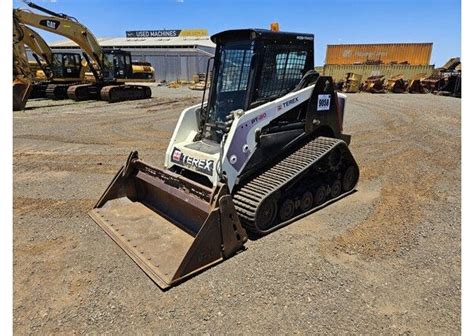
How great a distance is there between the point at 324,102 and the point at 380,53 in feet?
103

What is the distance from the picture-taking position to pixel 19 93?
52.5 ft

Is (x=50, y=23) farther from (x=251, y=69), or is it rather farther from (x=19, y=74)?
(x=251, y=69)

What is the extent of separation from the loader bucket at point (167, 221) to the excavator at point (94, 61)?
1570cm

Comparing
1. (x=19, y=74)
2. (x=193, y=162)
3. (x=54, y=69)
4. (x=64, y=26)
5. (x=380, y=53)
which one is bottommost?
(x=193, y=162)

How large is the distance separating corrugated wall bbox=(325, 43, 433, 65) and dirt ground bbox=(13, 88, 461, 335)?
28.5 m

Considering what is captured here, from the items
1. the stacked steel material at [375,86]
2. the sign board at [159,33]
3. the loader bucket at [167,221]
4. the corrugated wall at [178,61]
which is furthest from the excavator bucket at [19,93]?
the sign board at [159,33]

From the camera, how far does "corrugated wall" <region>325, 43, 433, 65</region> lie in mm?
31094

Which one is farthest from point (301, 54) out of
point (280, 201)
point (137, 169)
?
point (137, 169)

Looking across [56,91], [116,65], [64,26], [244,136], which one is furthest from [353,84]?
[244,136]

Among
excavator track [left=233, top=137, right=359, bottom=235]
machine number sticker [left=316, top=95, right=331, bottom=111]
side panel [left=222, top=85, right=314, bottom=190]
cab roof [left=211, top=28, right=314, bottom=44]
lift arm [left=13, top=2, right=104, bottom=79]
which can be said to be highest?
lift arm [left=13, top=2, right=104, bottom=79]

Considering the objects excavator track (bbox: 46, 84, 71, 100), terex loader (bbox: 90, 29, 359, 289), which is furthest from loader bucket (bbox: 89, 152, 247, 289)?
excavator track (bbox: 46, 84, 71, 100)

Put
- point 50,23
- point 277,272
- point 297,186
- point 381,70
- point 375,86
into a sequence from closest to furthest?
1. point 277,272
2. point 297,186
3. point 50,23
4. point 375,86
5. point 381,70

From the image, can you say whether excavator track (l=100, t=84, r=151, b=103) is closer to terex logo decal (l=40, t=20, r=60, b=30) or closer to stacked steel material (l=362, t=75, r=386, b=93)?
terex logo decal (l=40, t=20, r=60, b=30)

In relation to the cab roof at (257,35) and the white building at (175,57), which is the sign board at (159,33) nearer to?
the white building at (175,57)
